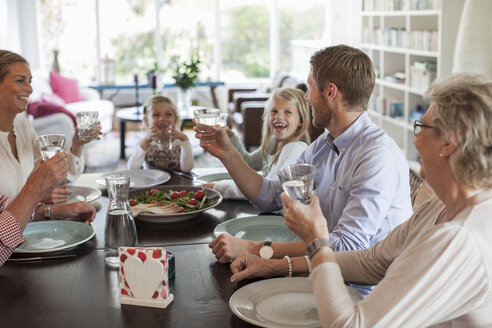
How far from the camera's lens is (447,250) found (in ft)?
3.96

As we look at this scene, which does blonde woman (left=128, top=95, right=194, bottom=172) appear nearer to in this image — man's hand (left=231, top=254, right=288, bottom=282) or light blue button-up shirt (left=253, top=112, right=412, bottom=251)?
light blue button-up shirt (left=253, top=112, right=412, bottom=251)

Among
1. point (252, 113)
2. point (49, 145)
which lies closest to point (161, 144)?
point (49, 145)

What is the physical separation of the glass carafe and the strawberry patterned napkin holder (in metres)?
0.23

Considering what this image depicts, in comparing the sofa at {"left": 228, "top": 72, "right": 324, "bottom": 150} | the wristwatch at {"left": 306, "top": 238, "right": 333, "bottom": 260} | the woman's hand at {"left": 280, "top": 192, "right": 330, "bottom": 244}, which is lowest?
the sofa at {"left": 228, "top": 72, "right": 324, "bottom": 150}

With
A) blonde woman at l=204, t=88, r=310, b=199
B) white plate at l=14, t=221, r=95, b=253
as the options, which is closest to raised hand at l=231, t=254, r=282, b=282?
white plate at l=14, t=221, r=95, b=253

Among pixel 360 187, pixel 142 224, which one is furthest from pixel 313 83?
pixel 142 224

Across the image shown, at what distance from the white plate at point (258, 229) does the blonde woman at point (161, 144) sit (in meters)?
1.18

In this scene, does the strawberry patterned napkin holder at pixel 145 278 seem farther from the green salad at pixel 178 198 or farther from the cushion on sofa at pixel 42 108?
the cushion on sofa at pixel 42 108

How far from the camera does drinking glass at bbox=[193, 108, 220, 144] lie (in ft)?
7.52

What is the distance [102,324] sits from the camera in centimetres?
144

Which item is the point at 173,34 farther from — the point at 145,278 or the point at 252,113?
the point at 145,278

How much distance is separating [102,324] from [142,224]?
2.72 ft

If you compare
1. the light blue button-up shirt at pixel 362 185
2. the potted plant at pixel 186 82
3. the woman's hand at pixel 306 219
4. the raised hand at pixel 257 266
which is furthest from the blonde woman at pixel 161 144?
the potted plant at pixel 186 82

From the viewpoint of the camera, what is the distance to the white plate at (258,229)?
2084mm
